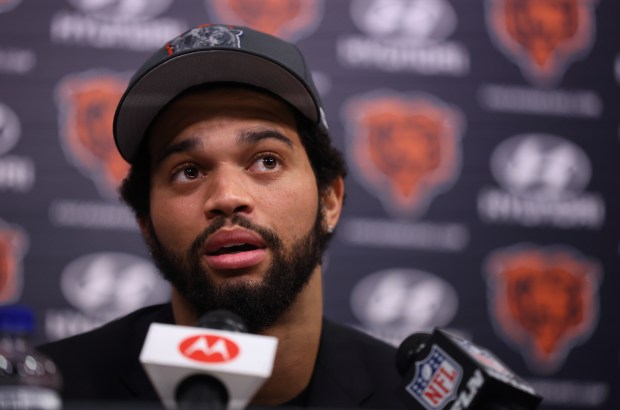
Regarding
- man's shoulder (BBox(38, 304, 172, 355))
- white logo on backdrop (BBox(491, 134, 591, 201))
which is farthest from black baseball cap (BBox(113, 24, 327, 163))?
white logo on backdrop (BBox(491, 134, 591, 201))

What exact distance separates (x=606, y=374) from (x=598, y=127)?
788 millimetres

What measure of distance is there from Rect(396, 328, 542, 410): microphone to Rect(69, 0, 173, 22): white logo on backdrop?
1557 mm

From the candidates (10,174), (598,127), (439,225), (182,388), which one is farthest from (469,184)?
(182,388)

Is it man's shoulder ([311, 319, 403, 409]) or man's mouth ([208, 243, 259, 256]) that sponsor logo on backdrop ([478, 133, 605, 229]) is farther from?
man's mouth ([208, 243, 259, 256])

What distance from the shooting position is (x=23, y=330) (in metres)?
0.70

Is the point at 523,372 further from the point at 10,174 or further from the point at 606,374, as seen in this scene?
the point at 10,174

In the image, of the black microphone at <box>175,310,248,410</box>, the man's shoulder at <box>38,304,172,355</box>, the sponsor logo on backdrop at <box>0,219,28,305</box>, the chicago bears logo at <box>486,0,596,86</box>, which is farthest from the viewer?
the chicago bears logo at <box>486,0,596,86</box>

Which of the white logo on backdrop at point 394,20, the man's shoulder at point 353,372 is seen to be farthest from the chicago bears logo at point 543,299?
the man's shoulder at point 353,372

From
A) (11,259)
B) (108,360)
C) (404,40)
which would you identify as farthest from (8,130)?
(404,40)

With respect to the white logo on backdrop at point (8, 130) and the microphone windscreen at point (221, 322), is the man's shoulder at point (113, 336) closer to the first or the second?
the microphone windscreen at point (221, 322)

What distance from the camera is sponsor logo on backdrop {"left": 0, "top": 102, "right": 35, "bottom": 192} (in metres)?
2.00

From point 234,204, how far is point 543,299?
148 centimetres

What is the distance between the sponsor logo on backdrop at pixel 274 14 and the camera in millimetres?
2172

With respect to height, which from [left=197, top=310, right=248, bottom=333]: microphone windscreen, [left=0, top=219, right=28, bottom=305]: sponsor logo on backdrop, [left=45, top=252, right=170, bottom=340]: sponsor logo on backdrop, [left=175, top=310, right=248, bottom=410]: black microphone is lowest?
[left=45, top=252, right=170, bottom=340]: sponsor logo on backdrop
